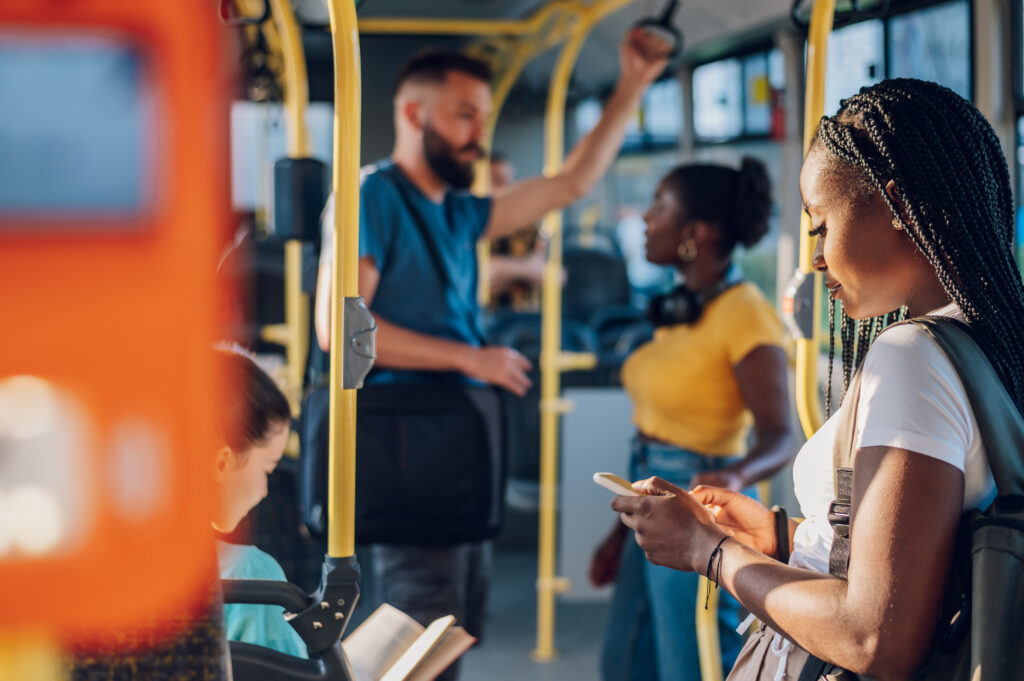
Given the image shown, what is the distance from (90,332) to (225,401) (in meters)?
1.60

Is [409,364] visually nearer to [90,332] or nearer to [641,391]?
[641,391]

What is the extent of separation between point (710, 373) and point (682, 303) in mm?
177

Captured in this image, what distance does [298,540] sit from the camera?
10.3 ft

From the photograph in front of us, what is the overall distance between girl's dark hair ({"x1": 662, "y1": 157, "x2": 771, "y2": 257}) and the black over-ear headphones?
124 mm

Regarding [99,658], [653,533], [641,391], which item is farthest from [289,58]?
[99,658]

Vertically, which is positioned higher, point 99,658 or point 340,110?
point 340,110

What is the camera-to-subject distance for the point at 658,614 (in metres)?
2.33

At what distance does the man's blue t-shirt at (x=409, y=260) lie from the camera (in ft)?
7.88

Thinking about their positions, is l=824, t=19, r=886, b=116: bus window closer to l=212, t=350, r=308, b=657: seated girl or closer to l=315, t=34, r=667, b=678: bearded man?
l=315, t=34, r=667, b=678: bearded man

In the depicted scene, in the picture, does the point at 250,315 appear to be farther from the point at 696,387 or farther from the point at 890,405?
the point at 890,405

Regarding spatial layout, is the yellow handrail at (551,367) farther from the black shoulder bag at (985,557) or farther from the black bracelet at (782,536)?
the black shoulder bag at (985,557)

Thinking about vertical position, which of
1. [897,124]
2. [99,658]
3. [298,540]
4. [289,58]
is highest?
[289,58]

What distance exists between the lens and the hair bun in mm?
2488

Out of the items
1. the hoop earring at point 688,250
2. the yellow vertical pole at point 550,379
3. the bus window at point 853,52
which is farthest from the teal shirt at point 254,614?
the bus window at point 853,52
